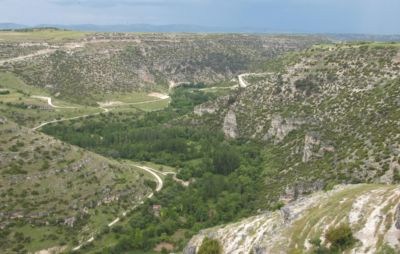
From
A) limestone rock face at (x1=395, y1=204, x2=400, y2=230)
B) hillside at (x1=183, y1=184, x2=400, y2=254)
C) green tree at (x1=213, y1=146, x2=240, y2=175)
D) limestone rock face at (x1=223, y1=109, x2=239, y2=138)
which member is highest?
limestone rock face at (x1=395, y1=204, x2=400, y2=230)

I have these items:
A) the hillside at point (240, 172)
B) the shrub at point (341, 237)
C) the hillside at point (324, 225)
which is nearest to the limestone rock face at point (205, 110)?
the hillside at point (240, 172)

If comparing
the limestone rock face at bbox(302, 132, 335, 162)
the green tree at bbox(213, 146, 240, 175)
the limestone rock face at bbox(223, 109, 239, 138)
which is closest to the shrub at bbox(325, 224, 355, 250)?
the limestone rock face at bbox(302, 132, 335, 162)

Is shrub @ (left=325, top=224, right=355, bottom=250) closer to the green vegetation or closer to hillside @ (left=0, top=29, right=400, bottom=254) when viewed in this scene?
hillside @ (left=0, top=29, right=400, bottom=254)

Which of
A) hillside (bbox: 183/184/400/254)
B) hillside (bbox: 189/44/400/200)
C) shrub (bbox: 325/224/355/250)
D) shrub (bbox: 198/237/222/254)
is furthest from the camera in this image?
hillside (bbox: 189/44/400/200)

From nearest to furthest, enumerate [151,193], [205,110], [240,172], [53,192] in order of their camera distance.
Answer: [53,192]
[151,193]
[240,172]
[205,110]

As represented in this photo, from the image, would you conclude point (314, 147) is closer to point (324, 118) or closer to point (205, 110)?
point (324, 118)

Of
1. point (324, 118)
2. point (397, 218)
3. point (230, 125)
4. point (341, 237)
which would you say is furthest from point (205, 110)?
point (397, 218)
